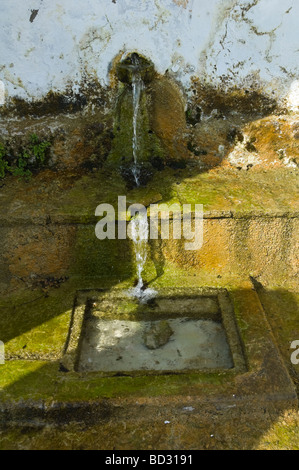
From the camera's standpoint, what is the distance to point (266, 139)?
461 centimetres

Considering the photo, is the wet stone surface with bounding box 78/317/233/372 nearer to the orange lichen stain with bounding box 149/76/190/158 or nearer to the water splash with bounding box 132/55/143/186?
the water splash with bounding box 132/55/143/186

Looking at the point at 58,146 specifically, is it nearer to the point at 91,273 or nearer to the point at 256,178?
the point at 91,273

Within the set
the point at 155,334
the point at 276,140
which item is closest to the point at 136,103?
the point at 276,140

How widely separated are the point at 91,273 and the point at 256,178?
2017 millimetres

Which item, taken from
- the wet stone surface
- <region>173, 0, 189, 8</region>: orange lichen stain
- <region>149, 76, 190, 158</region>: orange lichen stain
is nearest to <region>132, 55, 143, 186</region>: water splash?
<region>149, 76, 190, 158</region>: orange lichen stain

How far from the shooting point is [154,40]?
4.41 metres

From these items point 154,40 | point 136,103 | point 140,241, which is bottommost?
point 140,241

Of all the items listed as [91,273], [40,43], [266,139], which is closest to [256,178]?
[266,139]

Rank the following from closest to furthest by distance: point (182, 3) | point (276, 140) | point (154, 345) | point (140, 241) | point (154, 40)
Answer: point (154, 345) < point (140, 241) < point (182, 3) < point (154, 40) < point (276, 140)

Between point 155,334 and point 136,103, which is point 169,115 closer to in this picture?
point 136,103

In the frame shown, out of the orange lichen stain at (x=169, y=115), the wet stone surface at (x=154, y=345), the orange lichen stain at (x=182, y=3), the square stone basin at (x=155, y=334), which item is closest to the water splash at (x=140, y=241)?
the square stone basin at (x=155, y=334)

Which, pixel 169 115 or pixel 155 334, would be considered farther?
pixel 169 115

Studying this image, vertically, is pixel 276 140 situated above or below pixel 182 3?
below

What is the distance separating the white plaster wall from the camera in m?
4.26
